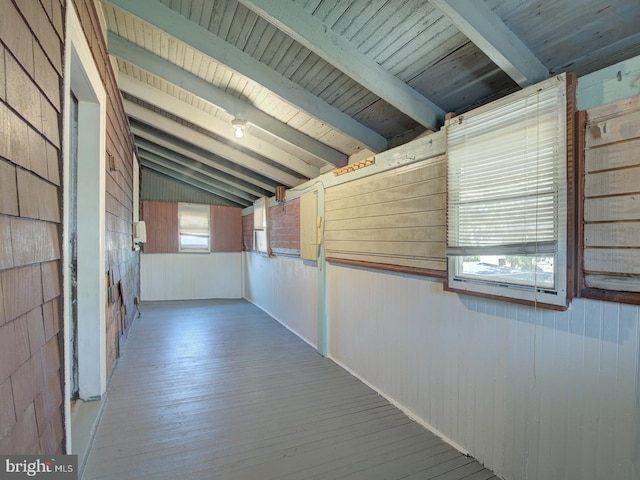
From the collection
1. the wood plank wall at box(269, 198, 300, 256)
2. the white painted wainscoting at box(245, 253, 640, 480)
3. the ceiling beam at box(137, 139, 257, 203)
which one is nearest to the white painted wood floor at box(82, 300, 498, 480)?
the white painted wainscoting at box(245, 253, 640, 480)

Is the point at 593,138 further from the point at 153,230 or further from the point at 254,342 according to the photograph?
the point at 153,230

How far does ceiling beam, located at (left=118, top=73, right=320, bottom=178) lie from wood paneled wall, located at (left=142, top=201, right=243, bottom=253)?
3.79m

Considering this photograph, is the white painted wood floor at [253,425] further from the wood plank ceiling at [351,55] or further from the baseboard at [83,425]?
the wood plank ceiling at [351,55]

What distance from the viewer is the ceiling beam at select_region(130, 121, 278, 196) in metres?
4.82

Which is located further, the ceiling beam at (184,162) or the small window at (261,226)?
the small window at (261,226)

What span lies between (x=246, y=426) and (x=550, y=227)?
2218mm

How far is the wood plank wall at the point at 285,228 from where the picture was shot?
14.6 feet

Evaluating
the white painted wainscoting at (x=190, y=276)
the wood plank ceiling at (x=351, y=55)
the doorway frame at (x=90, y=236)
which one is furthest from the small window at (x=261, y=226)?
the doorway frame at (x=90, y=236)

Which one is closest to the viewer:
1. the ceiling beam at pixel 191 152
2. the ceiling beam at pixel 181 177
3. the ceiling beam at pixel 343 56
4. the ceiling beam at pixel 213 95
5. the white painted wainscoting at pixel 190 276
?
the ceiling beam at pixel 343 56

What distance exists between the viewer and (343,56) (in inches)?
77.8

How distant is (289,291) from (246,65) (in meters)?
3.23

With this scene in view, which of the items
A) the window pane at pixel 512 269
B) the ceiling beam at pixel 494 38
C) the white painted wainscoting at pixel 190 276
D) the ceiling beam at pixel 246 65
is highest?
the ceiling beam at pixel 246 65

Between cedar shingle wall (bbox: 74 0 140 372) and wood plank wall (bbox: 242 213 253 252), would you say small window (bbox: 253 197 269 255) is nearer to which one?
wood plank wall (bbox: 242 213 253 252)
